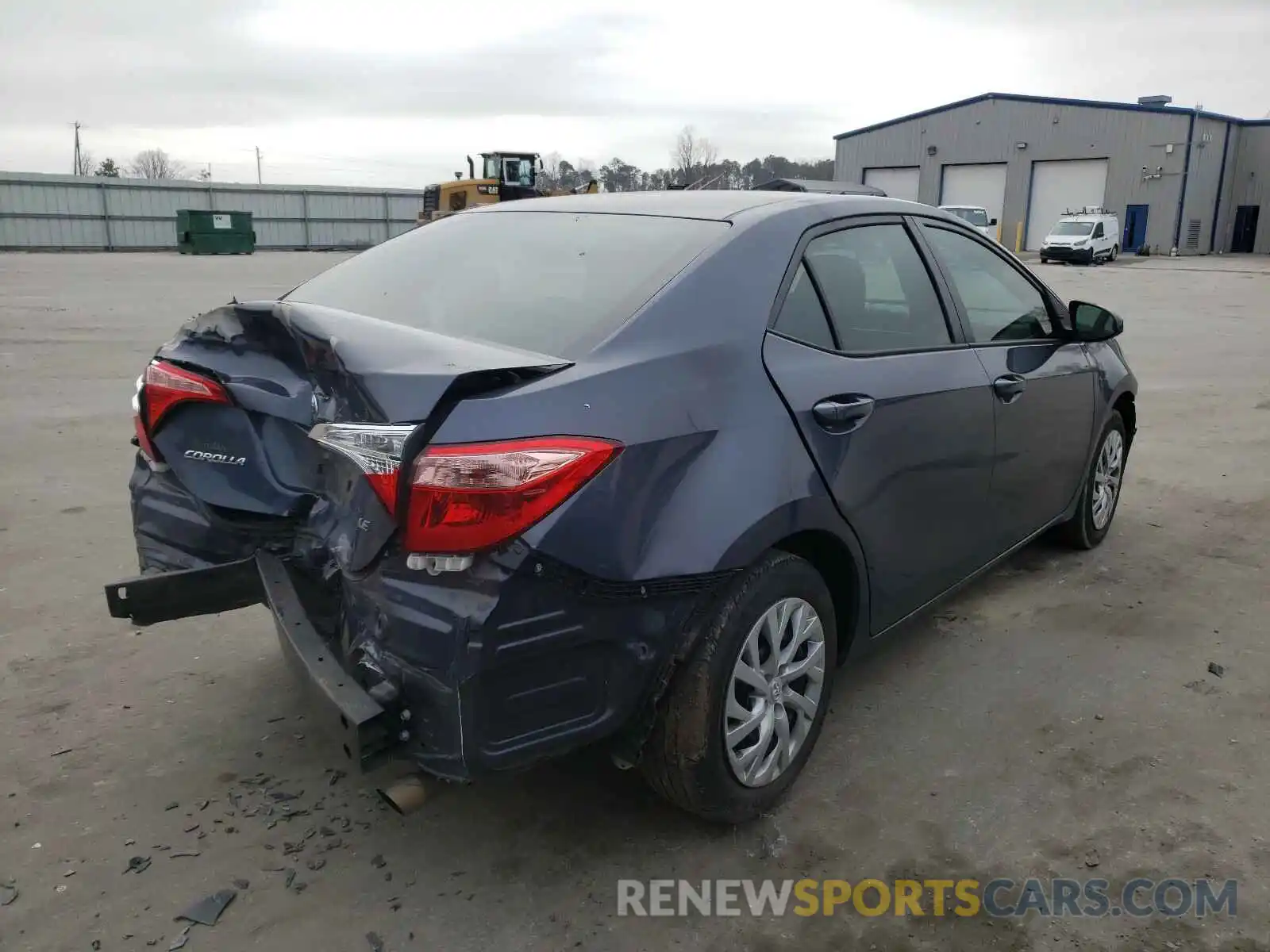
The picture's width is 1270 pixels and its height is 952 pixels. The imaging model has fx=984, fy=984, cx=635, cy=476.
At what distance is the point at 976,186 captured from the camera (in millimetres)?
49906

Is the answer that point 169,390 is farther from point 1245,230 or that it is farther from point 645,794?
point 1245,230

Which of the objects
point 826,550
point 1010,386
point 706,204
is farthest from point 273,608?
point 1010,386

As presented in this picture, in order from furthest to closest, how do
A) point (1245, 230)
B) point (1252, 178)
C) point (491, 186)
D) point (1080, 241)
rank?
point (1245, 230), point (1252, 178), point (1080, 241), point (491, 186)

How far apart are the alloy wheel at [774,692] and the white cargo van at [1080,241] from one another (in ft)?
125

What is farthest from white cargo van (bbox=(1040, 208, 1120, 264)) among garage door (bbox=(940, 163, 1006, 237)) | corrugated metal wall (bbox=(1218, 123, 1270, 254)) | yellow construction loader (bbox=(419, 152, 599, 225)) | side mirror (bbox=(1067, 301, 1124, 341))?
side mirror (bbox=(1067, 301, 1124, 341))

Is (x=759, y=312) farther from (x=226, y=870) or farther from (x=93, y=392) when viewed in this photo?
(x=93, y=392)

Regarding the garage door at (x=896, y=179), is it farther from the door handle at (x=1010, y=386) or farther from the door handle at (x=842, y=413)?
the door handle at (x=842, y=413)

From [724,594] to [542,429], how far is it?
0.65m

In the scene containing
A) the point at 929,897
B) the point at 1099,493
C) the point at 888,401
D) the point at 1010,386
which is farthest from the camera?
the point at 1099,493

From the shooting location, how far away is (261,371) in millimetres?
2561

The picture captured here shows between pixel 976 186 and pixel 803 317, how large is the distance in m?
52.0

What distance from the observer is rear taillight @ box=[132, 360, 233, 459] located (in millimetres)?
2697

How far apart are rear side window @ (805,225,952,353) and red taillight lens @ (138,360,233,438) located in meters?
1.74

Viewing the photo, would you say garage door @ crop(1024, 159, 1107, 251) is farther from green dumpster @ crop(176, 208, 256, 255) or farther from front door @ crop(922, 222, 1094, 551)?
front door @ crop(922, 222, 1094, 551)
